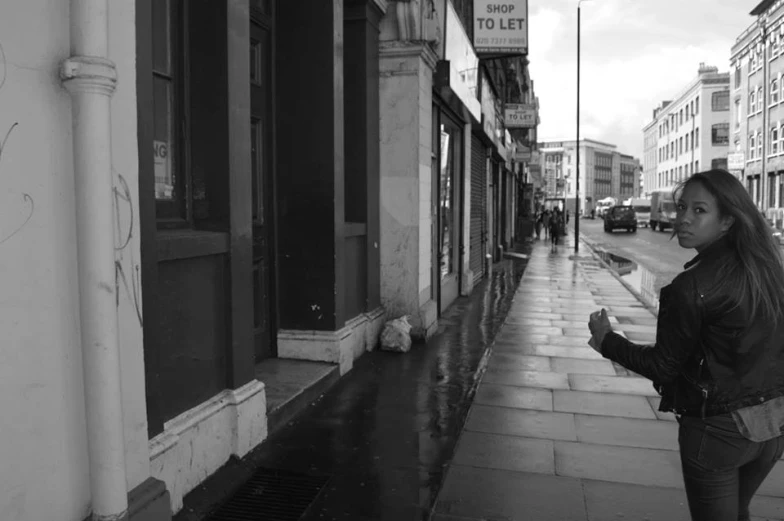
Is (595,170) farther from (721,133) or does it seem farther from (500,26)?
(500,26)

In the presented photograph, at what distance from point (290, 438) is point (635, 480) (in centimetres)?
234

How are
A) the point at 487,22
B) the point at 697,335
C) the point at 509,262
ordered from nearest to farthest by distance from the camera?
1. the point at 697,335
2. the point at 487,22
3. the point at 509,262

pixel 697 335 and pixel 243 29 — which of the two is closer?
pixel 697 335

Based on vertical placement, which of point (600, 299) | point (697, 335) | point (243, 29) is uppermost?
point (243, 29)

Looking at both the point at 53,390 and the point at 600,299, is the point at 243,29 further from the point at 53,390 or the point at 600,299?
the point at 600,299

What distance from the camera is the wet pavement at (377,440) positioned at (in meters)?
4.06

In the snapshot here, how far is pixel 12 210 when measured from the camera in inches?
104

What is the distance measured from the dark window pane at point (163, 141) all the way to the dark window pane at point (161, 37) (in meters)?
0.09

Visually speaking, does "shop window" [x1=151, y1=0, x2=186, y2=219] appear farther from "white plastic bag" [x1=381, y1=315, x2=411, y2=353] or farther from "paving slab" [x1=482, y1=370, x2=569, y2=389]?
"white plastic bag" [x1=381, y1=315, x2=411, y2=353]

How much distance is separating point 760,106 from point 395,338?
57179 millimetres

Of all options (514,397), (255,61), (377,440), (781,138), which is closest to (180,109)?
(255,61)

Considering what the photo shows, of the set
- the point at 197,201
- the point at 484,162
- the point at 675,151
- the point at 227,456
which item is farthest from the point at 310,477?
the point at 675,151

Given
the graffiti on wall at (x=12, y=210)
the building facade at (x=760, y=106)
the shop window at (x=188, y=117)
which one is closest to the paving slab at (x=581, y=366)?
the shop window at (x=188, y=117)

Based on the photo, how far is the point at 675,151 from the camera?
93.4 metres
